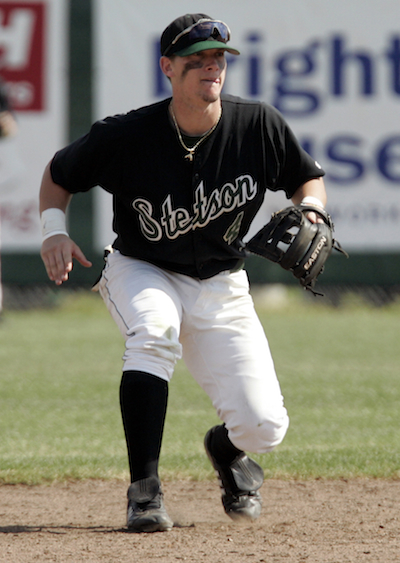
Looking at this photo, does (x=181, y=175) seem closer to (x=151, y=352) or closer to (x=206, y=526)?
(x=151, y=352)

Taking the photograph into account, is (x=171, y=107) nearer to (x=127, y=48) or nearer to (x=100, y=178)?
(x=100, y=178)

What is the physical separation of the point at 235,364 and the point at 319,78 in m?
7.61

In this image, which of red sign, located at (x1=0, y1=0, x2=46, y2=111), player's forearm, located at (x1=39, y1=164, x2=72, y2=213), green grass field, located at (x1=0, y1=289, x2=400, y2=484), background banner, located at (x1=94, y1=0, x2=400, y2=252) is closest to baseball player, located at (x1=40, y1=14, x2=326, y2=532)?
player's forearm, located at (x1=39, y1=164, x2=72, y2=213)

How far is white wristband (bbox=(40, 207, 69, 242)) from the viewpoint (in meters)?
3.06

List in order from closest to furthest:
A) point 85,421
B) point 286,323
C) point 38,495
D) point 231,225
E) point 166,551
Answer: point 166,551 < point 231,225 < point 38,495 < point 85,421 < point 286,323

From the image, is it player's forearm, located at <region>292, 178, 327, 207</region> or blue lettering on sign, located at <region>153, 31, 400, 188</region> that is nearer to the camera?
player's forearm, located at <region>292, 178, 327, 207</region>

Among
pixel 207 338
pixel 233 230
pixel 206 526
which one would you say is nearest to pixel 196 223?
pixel 233 230

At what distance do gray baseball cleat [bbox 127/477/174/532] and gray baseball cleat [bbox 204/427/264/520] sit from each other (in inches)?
12.6

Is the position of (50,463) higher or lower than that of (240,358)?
lower

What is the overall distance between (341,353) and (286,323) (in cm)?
196

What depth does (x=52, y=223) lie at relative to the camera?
3088 mm

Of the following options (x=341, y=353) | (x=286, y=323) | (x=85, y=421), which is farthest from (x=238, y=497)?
(x=286, y=323)

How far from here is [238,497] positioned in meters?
3.07

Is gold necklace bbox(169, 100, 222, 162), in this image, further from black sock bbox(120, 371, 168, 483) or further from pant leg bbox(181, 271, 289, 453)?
black sock bbox(120, 371, 168, 483)
